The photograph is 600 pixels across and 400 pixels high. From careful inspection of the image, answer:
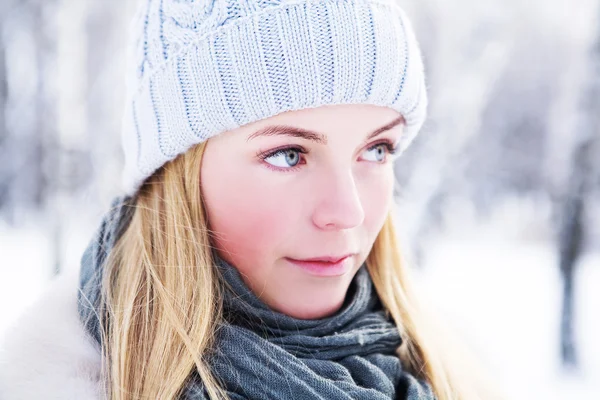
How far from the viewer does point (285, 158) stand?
1.14 metres

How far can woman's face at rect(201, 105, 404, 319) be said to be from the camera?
1117 millimetres

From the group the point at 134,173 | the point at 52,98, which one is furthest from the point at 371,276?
the point at 52,98

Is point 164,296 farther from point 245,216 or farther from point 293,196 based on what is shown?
point 293,196

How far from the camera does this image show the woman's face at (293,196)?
112cm

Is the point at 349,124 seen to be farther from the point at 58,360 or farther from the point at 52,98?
the point at 52,98

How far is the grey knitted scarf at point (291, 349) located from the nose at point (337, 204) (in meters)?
A: 0.25

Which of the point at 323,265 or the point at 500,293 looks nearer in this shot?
the point at 323,265

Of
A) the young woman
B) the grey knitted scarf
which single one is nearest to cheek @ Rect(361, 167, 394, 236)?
the young woman

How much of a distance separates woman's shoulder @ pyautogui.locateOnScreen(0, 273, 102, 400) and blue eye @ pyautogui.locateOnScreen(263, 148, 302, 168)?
570 millimetres

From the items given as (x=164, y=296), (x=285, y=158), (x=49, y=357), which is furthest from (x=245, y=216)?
(x=49, y=357)

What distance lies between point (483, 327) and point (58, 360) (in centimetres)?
372

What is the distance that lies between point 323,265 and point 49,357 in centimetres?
61

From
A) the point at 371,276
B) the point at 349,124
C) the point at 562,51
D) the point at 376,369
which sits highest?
the point at 562,51

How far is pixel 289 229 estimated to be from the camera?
3.71ft
